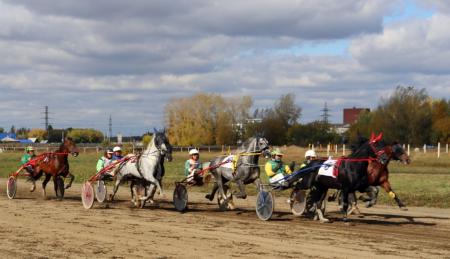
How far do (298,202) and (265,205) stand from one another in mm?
1302

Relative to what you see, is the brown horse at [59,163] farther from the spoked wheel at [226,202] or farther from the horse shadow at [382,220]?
the horse shadow at [382,220]

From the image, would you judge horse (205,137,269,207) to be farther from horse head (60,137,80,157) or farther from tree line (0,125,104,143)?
tree line (0,125,104,143)

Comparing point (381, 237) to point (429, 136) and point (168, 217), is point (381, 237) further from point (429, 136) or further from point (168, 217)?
point (429, 136)

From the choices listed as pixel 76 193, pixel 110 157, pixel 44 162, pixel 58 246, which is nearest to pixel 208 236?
pixel 58 246

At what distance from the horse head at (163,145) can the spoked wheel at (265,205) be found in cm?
296

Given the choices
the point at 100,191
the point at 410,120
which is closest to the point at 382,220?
the point at 100,191

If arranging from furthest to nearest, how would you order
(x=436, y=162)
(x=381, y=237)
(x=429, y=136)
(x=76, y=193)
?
(x=429, y=136)
(x=436, y=162)
(x=76, y=193)
(x=381, y=237)

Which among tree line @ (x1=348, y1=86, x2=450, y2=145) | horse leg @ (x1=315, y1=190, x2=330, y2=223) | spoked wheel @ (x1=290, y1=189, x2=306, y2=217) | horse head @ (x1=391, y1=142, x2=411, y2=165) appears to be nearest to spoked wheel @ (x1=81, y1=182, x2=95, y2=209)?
spoked wheel @ (x1=290, y1=189, x2=306, y2=217)

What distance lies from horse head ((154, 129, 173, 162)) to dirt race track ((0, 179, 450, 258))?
130cm

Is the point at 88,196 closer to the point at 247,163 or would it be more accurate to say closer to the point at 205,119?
the point at 247,163

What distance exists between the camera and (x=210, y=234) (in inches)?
447

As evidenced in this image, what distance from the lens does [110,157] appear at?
1881 cm

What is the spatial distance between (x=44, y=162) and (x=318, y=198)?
8893mm

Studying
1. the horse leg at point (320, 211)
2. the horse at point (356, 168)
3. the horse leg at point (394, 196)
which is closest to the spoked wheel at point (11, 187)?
the horse leg at point (320, 211)
